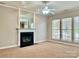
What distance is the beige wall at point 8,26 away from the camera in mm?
5449

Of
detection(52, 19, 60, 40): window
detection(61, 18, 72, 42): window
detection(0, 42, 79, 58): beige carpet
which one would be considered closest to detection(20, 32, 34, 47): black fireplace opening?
detection(0, 42, 79, 58): beige carpet

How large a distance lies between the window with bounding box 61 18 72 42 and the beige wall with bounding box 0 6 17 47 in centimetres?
377

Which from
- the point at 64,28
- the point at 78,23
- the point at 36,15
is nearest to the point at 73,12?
the point at 78,23

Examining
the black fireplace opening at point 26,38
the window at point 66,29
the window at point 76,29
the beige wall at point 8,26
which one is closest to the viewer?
the beige wall at point 8,26

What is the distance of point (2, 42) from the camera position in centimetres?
546

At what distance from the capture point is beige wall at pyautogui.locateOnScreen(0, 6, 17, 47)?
17.9ft

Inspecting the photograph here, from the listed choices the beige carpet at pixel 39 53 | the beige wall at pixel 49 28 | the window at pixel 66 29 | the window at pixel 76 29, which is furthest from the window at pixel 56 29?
the beige carpet at pixel 39 53

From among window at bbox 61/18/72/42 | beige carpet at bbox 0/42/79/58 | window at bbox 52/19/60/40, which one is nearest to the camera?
beige carpet at bbox 0/42/79/58

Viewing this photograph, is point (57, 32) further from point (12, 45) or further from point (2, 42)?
point (2, 42)

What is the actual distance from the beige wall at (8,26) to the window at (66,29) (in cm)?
377

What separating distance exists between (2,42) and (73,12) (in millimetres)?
5063

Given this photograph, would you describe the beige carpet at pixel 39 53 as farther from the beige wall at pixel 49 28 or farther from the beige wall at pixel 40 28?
the beige wall at pixel 49 28

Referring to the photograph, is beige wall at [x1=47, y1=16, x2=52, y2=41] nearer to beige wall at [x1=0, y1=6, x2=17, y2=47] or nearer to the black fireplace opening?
the black fireplace opening

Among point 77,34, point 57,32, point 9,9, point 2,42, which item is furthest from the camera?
point 57,32
